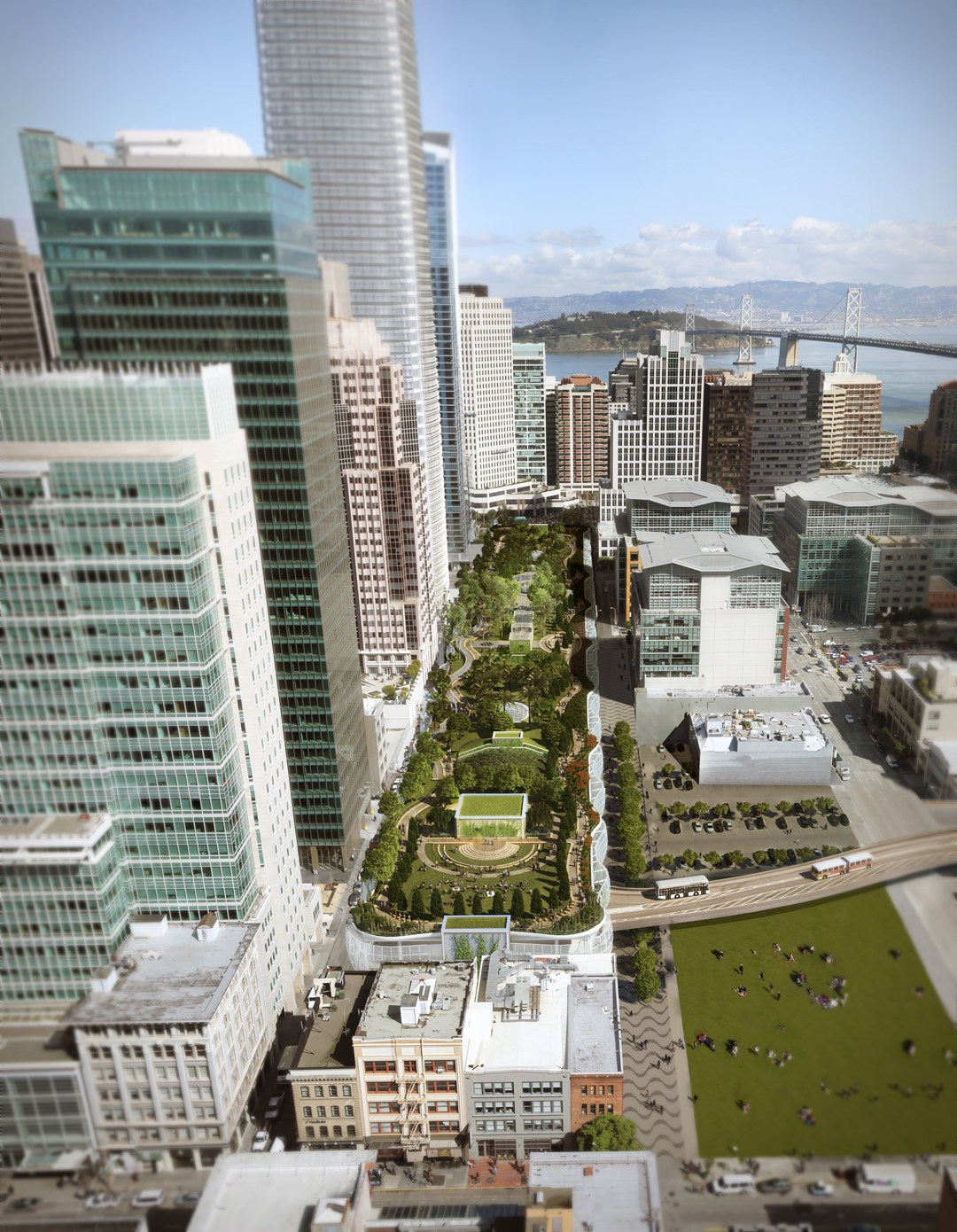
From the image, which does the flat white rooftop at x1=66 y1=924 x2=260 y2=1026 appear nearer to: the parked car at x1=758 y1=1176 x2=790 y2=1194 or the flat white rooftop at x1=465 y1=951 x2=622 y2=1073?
the flat white rooftop at x1=465 y1=951 x2=622 y2=1073

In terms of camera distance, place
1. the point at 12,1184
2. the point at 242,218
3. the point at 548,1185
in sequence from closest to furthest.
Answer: the point at 548,1185
the point at 12,1184
the point at 242,218

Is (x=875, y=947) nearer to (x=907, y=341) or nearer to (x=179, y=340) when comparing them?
(x=907, y=341)

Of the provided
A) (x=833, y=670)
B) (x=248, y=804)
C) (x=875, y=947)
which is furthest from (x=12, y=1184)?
(x=833, y=670)

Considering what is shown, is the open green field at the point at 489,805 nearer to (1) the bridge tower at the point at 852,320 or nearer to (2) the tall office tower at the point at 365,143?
(1) the bridge tower at the point at 852,320

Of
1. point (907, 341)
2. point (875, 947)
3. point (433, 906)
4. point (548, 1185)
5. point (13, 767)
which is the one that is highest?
point (907, 341)

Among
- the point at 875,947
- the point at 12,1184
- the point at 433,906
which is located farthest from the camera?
the point at 433,906

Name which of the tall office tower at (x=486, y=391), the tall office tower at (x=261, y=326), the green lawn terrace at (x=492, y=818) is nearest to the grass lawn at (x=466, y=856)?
the green lawn terrace at (x=492, y=818)

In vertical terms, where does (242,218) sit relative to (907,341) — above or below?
above
